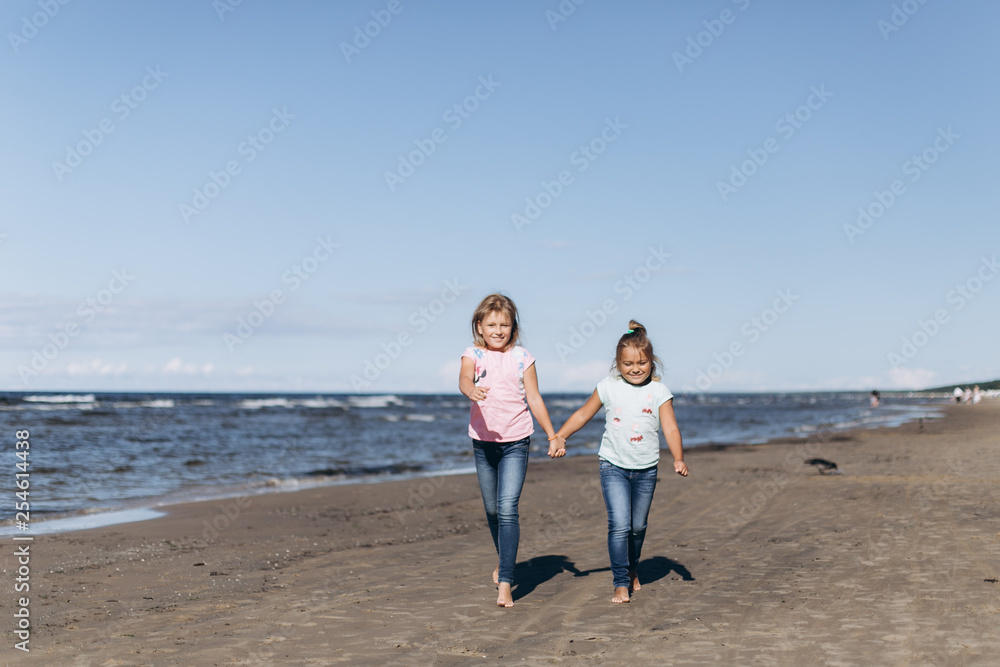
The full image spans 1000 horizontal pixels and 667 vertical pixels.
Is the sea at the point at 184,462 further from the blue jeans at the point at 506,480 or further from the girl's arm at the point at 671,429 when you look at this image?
the girl's arm at the point at 671,429

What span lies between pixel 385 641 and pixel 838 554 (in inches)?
169

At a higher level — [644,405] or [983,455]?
[644,405]

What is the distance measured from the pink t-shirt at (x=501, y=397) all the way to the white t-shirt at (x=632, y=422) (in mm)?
587

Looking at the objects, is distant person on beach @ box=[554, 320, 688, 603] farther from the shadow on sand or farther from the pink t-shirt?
the shadow on sand

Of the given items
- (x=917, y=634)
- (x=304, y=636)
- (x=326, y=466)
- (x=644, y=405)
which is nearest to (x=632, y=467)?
(x=644, y=405)

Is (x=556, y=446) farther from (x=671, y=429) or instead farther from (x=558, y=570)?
(x=558, y=570)

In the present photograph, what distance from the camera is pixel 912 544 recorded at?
22.5 ft

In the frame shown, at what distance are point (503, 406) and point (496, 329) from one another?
0.52 m

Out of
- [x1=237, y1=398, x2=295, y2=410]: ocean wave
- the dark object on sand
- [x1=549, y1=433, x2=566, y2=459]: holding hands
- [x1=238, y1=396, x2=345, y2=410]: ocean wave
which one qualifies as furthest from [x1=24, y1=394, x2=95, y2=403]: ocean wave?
[x1=549, y1=433, x2=566, y2=459]: holding hands

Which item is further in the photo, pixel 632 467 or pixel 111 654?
pixel 632 467

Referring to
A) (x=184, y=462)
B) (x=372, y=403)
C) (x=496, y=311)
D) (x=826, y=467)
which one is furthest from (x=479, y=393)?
(x=372, y=403)

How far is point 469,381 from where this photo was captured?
197 inches

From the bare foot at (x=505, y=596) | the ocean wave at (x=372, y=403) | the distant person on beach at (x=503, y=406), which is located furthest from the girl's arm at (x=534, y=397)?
the ocean wave at (x=372, y=403)

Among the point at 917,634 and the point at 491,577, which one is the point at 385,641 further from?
the point at 917,634
